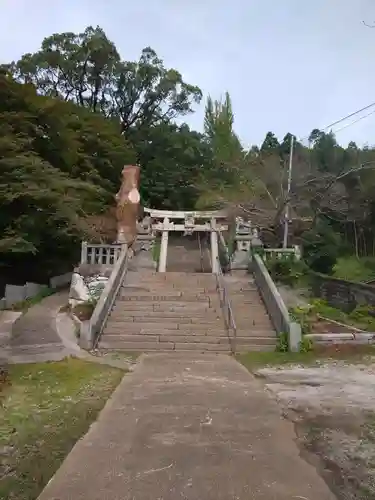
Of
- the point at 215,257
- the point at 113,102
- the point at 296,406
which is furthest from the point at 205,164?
the point at 296,406

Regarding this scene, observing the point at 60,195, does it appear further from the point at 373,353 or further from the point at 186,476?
the point at 186,476

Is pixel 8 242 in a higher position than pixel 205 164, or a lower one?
lower

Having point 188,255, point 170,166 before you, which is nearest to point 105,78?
point 170,166

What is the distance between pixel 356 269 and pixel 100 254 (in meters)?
10.1

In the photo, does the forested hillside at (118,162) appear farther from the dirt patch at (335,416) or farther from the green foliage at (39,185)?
the dirt patch at (335,416)

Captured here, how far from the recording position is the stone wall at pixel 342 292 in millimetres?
14477

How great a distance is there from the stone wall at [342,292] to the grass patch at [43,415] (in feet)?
28.3

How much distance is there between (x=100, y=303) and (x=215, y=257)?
888 centimetres

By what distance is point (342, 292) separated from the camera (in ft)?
52.2

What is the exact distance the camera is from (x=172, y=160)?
3444 centimetres

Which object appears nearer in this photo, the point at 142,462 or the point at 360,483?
the point at 360,483

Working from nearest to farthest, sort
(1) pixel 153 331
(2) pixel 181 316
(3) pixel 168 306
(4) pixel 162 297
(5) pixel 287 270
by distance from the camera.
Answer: (1) pixel 153 331, (2) pixel 181 316, (3) pixel 168 306, (4) pixel 162 297, (5) pixel 287 270

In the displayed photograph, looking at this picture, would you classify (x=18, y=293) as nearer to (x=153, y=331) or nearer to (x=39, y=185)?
(x=39, y=185)

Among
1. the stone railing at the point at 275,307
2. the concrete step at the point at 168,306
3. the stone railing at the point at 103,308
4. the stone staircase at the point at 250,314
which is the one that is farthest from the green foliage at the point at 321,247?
the concrete step at the point at 168,306
